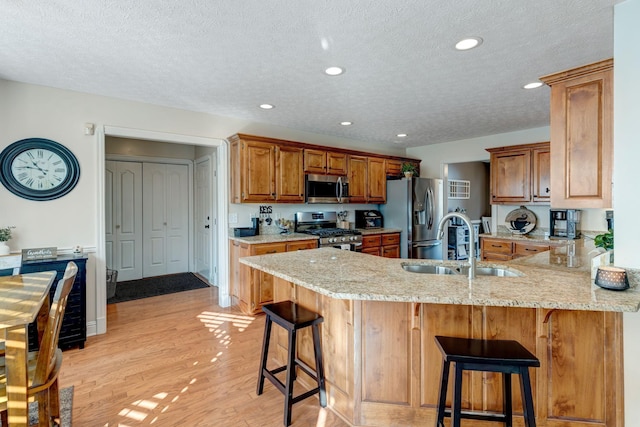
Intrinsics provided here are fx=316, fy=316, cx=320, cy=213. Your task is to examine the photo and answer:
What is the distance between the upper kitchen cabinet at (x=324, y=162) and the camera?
15.1ft

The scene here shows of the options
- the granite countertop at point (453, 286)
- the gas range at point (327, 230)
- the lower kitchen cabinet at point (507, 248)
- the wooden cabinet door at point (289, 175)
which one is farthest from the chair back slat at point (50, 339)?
the lower kitchen cabinet at point (507, 248)

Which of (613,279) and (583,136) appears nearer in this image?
(613,279)

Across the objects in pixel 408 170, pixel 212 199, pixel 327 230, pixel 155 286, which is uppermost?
pixel 408 170

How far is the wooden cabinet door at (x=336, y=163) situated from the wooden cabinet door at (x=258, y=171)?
37.5 inches

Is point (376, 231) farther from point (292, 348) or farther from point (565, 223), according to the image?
point (292, 348)

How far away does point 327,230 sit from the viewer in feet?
15.6

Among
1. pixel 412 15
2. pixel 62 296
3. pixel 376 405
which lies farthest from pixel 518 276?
pixel 62 296

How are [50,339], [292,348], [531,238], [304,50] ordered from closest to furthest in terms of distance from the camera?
[50,339] → [292,348] → [304,50] → [531,238]

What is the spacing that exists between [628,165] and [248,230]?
366cm

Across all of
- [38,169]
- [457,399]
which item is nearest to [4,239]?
[38,169]

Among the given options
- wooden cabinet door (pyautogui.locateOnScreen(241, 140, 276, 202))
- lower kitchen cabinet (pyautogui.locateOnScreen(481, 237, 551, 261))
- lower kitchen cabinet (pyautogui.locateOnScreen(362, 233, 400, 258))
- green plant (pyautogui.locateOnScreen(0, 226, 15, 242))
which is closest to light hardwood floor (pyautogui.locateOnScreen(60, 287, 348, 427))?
green plant (pyautogui.locateOnScreen(0, 226, 15, 242))

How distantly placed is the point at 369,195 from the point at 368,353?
12.3 feet

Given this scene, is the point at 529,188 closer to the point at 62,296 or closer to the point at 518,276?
the point at 518,276

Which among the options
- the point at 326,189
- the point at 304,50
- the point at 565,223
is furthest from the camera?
the point at 326,189
